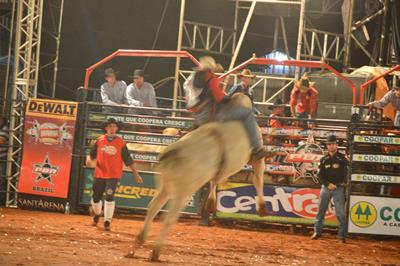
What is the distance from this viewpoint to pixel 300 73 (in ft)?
64.5

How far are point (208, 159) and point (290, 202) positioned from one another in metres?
6.17

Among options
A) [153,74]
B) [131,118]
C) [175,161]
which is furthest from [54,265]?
[153,74]

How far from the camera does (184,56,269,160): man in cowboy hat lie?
25.3ft

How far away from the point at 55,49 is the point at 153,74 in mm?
3076

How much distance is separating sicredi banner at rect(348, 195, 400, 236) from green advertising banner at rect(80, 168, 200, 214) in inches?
122

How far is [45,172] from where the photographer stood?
48.4 feet

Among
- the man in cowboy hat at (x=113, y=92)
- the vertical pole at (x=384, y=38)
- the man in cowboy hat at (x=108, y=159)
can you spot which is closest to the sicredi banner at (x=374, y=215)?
the man in cowboy hat at (x=108, y=159)

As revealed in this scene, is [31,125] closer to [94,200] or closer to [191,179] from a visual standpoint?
[94,200]

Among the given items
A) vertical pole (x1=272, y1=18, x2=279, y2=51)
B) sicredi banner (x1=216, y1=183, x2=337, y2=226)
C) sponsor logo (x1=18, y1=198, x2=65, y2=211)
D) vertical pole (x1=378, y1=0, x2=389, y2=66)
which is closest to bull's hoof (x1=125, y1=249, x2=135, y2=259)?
sicredi banner (x1=216, y1=183, x2=337, y2=226)

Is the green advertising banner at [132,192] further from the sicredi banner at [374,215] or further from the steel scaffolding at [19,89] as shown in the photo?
the sicredi banner at [374,215]

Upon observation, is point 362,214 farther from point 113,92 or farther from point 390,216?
point 113,92

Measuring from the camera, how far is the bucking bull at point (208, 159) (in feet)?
25.7

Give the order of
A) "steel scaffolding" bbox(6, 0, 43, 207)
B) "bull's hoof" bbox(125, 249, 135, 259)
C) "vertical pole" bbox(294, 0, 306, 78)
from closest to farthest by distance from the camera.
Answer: "bull's hoof" bbox(125, 249, 135, 259) < "steel scaffolding" bbox(6, 0, 43, 207) < "vertical pole" bbox(294, 0, 306, 78)

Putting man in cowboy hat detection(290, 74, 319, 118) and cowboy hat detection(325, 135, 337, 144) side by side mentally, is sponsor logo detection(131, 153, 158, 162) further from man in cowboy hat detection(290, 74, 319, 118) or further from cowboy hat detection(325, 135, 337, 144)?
cowboy hat detection(325, 135, 337, 144)
